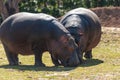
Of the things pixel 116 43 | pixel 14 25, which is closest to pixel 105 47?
pixel 116 43

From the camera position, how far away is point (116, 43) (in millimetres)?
20375

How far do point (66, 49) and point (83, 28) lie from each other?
150 cm

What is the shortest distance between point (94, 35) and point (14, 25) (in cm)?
285

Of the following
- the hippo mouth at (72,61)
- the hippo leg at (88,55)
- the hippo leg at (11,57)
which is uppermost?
the hippo mouth at (72,61)

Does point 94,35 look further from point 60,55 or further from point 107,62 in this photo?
point 60,55

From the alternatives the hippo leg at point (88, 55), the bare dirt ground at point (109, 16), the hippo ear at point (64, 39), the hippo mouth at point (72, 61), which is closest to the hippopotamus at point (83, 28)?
the hippo leg at point (88, 55)

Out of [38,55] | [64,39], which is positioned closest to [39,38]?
[38,55]

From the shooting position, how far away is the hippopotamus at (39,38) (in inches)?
498

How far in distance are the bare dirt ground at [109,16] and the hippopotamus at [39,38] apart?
15.4 meters

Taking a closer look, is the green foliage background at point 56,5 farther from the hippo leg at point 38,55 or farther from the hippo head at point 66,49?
the hippo head at point 66,49

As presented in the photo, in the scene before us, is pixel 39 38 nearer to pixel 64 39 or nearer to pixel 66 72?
pixel 64 39

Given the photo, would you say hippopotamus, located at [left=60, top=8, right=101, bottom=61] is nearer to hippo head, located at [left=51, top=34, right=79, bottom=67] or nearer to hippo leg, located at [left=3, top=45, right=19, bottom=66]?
hippo head, located at [left=51, top=34, right=79, bottom=67]

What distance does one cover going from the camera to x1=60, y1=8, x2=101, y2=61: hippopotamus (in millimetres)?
13430

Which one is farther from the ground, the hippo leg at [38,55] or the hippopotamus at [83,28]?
the hippopotamus at [83,28]
